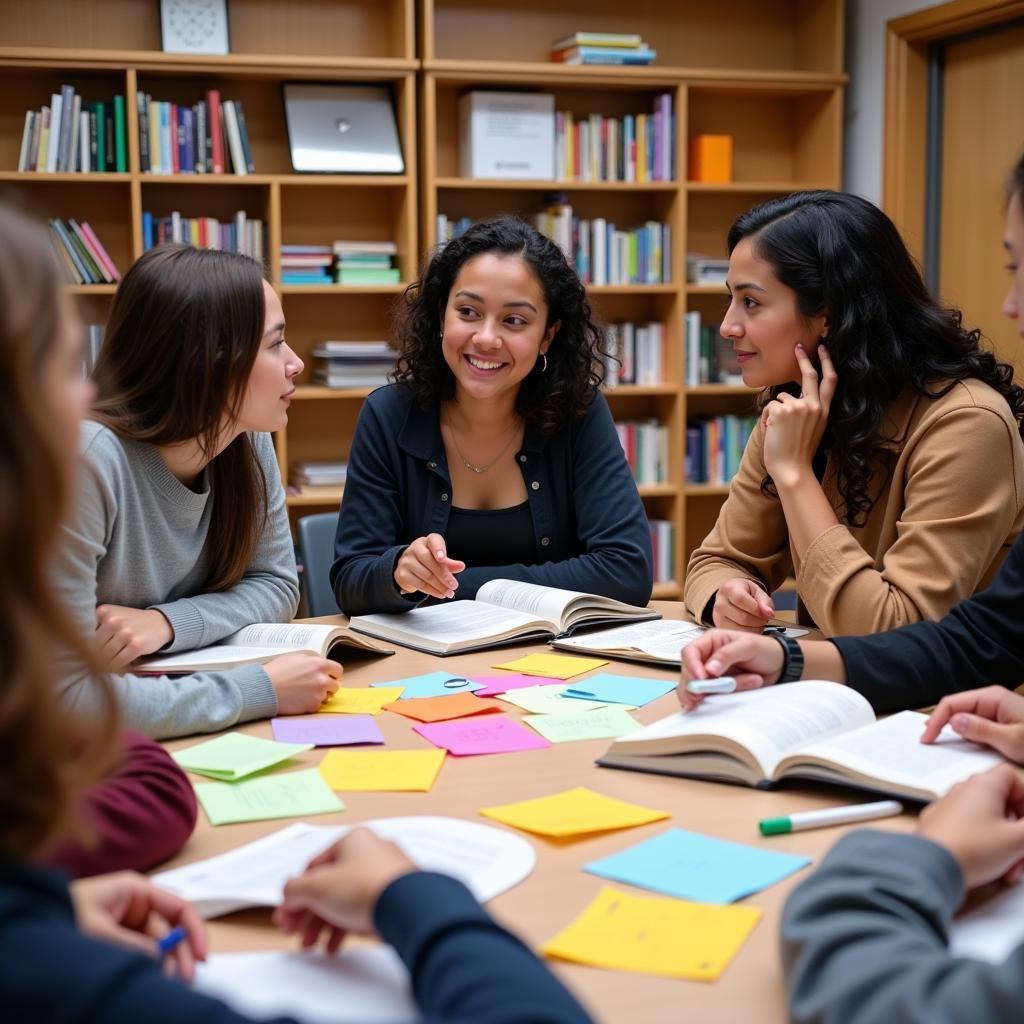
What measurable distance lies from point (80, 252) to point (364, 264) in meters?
0.93

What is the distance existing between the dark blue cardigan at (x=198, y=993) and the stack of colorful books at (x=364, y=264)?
3.66m

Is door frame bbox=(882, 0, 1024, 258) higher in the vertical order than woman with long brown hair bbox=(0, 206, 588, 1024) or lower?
higher

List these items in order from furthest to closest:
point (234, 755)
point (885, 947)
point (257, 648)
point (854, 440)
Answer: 1. point (854, 440)
2. point (257, 648)
3. point (234, 755)
4. point (885, 947)

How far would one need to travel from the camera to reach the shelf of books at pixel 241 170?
13.3 feet

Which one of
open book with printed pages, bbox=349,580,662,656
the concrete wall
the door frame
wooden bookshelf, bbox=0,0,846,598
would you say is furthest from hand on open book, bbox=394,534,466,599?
the concrete wall

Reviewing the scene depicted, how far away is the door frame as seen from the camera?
438 centimetres

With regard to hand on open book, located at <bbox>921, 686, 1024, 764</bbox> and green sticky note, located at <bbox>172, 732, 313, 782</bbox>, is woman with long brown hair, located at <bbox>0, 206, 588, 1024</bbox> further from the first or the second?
hand on open book, located at <bbox>921, 686, 1024, 764</bbox>

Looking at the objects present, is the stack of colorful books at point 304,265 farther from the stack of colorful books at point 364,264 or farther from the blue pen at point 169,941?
the blue pen at point 169,941

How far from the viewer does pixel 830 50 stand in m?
4.61

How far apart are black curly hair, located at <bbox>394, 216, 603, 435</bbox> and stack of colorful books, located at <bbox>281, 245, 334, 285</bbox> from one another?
5.56 ft

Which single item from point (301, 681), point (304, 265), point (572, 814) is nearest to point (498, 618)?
point (301, 681)

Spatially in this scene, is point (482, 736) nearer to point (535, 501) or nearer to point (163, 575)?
point (163, 575)

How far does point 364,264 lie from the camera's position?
4.35m

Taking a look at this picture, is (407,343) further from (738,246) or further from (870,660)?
(870,660)
